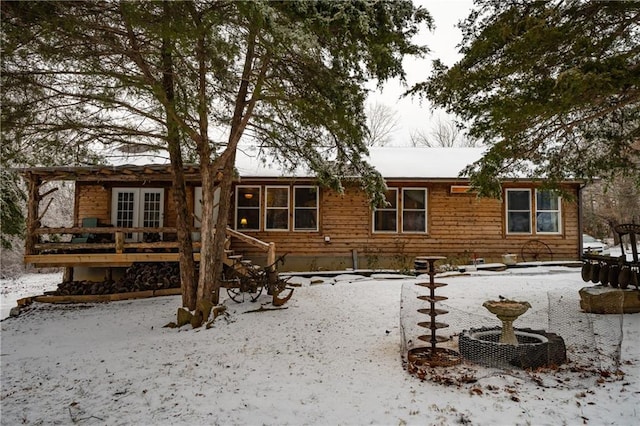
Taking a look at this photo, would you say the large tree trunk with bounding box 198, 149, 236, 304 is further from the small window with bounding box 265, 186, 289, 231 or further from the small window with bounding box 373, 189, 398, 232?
the small window with bounding box 373, 189, 398, 232

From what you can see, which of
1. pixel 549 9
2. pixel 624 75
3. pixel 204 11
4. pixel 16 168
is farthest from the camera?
pixel 16 168

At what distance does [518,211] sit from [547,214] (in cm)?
96

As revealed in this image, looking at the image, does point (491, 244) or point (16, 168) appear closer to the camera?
point (16, 168)

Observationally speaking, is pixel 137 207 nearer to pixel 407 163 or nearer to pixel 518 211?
pixel 407 163

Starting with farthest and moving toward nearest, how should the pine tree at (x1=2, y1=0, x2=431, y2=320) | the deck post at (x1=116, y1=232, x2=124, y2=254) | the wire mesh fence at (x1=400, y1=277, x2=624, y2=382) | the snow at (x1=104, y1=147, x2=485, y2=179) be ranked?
the snow at (x1=104, y1=147, x2=485, y2=179) < the deck post at (x1=116, y1=232, x2=124, y2=254) < the pine tree at (x1=2, y1=0, x2=431, y2=320) < the wire mesh fence at (x1=400, y1=277, x2=624, y2=382)

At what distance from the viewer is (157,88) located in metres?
6.14

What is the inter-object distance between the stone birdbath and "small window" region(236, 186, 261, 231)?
32.7 feet

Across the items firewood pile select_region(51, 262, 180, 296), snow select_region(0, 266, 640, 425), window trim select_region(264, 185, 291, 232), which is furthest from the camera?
window trim select_region(264, 185, 291, 232)

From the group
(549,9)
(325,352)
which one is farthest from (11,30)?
(549,9)

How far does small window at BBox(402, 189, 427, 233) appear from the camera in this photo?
14266mm

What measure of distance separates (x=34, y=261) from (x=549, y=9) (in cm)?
1272

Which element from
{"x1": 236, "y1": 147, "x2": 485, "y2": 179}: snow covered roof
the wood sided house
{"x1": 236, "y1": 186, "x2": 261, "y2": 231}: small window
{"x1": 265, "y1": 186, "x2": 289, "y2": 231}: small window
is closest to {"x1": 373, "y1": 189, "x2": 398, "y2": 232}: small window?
the wood sided house

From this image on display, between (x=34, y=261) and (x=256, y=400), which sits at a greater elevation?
(x=34, y=261)

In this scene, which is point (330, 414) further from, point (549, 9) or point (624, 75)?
point (549, 9)
